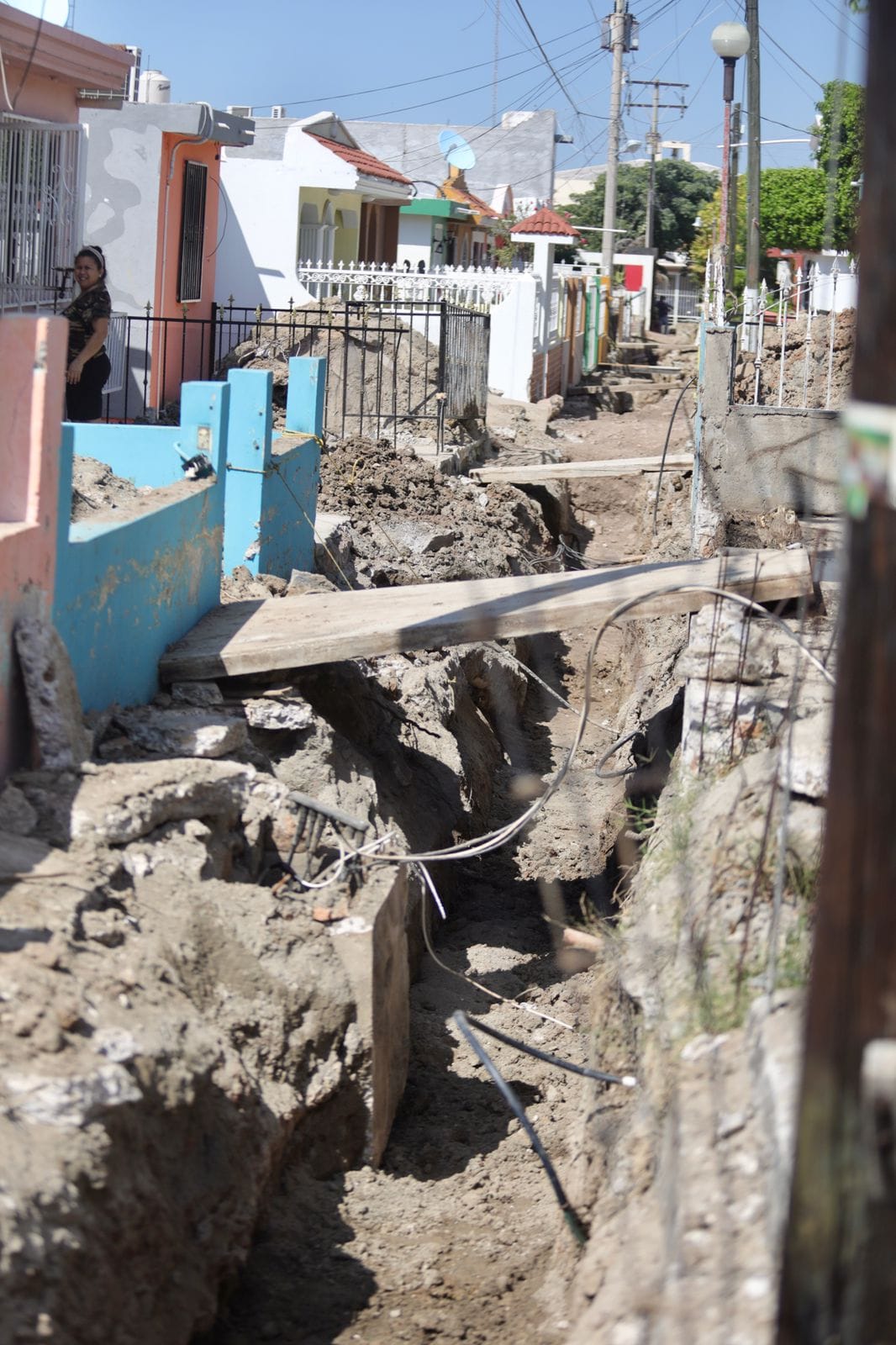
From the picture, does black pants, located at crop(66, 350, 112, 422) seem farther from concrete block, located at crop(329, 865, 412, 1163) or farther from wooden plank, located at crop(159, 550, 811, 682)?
concrete block, located at crop(329, 865, 412, 1163)

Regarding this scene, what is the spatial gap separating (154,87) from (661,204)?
180 feet

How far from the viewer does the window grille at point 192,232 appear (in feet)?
47.5

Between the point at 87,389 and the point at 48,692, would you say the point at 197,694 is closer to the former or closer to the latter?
the point at 48,692

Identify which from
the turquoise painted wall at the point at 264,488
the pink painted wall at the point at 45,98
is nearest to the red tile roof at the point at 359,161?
the pink painted wall at the point at 45,98

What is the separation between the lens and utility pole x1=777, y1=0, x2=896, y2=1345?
2.22m

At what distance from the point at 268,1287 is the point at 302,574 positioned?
5138mm

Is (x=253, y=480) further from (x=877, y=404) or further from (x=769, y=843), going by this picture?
(x=877, y=404)

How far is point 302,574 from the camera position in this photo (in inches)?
347


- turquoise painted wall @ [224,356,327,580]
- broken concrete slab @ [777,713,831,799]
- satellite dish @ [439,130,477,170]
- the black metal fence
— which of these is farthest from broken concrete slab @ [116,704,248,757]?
satellite dish @ [439,130,477,170]

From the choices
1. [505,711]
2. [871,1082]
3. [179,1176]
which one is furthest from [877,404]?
[505,711]

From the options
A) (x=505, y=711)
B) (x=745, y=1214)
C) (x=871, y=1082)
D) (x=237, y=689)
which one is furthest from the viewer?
(x=505, y=711)

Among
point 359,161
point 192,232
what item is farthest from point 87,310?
point 359,161

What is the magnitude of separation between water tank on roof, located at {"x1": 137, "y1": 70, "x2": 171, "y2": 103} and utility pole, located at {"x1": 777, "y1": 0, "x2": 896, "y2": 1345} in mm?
14728

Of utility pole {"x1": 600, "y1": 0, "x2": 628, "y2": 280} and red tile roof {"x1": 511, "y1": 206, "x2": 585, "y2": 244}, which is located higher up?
utility pole {"x1": 600, "y1": 0, "x2": 628, "y2": 280}
